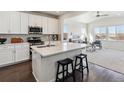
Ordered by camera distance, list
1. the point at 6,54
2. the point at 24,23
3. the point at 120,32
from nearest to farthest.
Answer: the point at 6,54 → the point at 24,23 → the point at 120,32

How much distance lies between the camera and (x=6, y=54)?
3600 millimetres

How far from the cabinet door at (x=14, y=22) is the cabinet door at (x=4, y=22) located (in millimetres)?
134

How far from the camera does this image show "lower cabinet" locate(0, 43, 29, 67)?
3.52 m

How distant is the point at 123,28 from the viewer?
749cm

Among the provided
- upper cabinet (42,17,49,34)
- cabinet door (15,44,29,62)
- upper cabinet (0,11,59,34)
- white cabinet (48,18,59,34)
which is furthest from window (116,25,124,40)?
cabinet door (15,44,29,62)

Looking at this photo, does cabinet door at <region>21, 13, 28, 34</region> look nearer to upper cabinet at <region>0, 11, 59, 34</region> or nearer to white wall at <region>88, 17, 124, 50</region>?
upper cabinet at <region>0, 11, 59, 34</region>

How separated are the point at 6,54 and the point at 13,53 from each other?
0.88 ft

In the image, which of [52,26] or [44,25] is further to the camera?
[52,26]

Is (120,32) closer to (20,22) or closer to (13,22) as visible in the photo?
(20,22)

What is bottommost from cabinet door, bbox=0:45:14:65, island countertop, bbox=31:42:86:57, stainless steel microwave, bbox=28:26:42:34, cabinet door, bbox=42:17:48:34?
cabinet door, bbox=0:45:14:65

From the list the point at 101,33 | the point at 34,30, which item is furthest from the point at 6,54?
the point at 101,33

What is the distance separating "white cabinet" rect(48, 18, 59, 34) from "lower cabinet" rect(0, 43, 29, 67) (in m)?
1.91

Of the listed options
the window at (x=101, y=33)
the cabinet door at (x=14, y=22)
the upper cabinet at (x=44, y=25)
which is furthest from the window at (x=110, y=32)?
the cabinet door at (x=14, y=22)

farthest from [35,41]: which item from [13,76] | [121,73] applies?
[121,73]
